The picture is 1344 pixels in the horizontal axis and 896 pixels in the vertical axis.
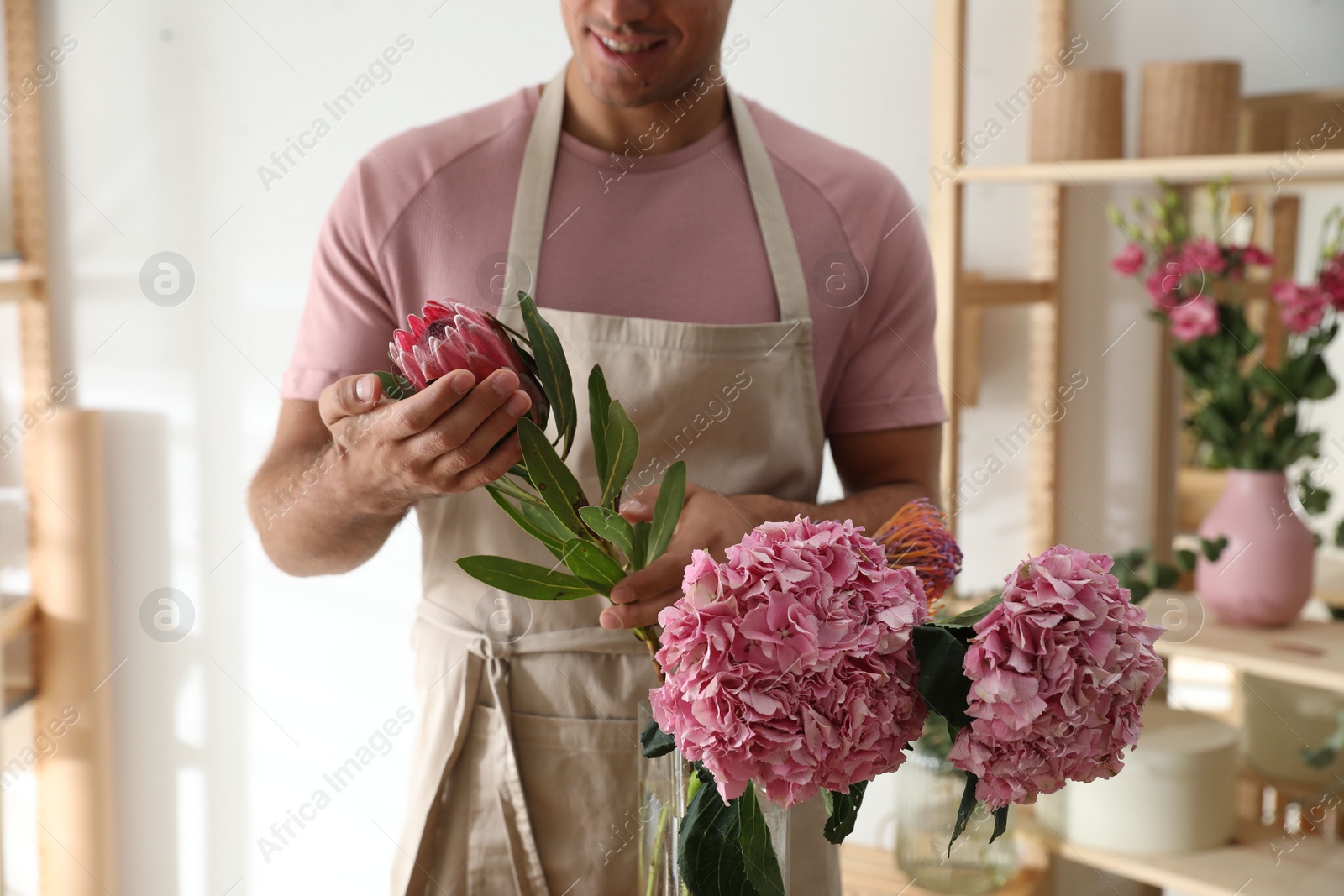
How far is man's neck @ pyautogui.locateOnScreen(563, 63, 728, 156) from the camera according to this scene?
1.07 meters

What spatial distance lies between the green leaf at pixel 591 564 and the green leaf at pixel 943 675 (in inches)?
7.4

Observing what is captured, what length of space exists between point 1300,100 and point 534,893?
1.40m

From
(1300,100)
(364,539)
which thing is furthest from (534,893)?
(1300,100)

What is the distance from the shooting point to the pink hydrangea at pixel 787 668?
18.7 inches

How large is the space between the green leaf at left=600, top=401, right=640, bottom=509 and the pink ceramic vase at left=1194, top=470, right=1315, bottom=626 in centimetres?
122

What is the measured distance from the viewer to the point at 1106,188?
1755 millimetres

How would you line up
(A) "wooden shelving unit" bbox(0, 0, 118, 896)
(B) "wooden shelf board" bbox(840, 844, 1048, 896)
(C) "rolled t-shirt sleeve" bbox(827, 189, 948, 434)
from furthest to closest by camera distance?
1. (A) "wooden shelving unit" bbox(0, 0, 118, 896)
2. (B) "wooden shelf board" bbox(840, 844, 1048, 896)
3. (C) "rolled t-shirt sleeve" bbox(827, 189, 948, 434)

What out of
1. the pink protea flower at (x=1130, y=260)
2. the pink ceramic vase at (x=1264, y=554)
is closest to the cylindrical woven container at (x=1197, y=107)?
the pink protea flower at (x=1130, y=260)

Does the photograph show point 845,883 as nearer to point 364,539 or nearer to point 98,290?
point 364,539

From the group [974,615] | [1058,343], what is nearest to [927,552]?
[974,615]

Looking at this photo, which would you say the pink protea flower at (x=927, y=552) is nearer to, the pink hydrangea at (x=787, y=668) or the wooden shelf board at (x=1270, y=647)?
Result: the pink hydrangea at (x=787, y=668)

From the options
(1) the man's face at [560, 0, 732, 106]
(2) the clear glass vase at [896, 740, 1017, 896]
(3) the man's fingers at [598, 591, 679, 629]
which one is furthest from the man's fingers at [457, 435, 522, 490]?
(2) the clear glass vase at [896, 740, 1017, 896]

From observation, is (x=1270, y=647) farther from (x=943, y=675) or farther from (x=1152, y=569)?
(x=943, y=675)

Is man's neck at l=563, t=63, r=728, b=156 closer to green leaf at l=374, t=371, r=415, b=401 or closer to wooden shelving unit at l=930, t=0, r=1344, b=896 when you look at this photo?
green leaf at l=374, t=371, r=415, b=401
